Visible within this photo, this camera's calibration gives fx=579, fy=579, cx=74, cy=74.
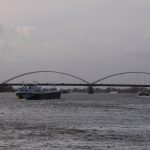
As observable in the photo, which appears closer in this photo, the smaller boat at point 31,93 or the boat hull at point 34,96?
the smaller boat at point 31,93

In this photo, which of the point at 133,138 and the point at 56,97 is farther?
the point at 56,97

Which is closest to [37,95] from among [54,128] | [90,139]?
[54,128]

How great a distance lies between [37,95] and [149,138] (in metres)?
123

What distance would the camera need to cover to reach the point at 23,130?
45781 mm

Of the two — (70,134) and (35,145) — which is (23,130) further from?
(35,145)

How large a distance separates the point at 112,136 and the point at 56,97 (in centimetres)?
14147

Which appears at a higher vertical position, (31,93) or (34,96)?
(31,93)

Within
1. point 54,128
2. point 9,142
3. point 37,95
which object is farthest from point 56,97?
point 9,142

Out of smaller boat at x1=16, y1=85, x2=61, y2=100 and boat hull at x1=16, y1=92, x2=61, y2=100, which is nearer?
smaller boat at x1=16, y1=85, x2=61, y2=100

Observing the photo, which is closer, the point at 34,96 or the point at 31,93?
the point at 31,93

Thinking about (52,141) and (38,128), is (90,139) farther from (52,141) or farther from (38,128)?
(38,128)

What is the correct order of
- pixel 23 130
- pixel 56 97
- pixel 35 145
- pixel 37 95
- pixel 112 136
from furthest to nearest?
pixel 56 97 → pixel 37 95 → pixel 23 130 → pixel 112 136 → pixel 35 145

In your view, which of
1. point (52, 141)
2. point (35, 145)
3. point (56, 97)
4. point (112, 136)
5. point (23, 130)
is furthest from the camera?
point (56, 97)

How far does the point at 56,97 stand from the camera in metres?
182
